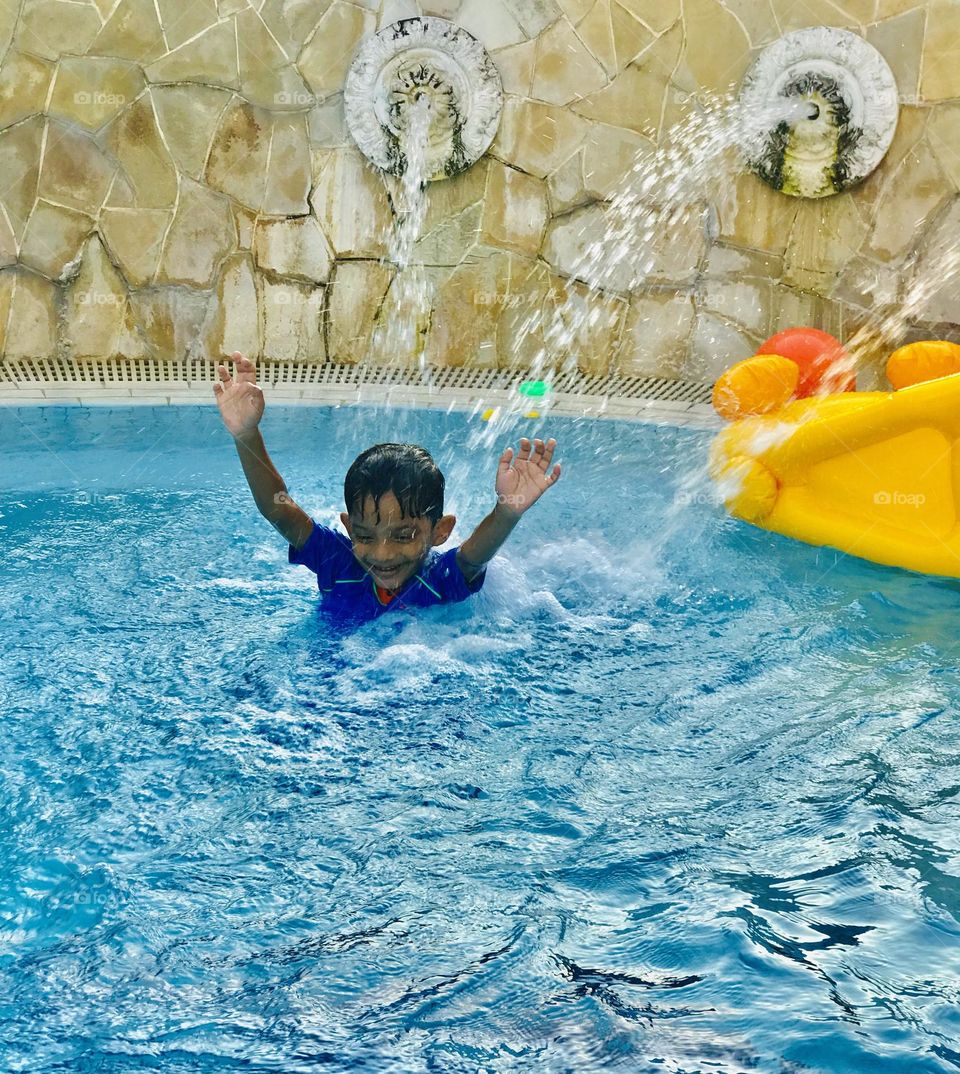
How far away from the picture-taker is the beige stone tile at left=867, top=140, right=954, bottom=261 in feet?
20.4

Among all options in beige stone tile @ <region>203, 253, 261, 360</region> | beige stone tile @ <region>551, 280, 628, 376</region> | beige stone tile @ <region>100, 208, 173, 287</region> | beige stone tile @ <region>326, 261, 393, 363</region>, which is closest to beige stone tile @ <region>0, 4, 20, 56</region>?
beige stone tile @ <region>100, 208, 173, 287</region>

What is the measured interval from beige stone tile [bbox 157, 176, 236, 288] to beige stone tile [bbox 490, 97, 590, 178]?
1507mm

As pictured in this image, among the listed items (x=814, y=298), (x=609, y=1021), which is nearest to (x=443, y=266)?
(x=814, y=298)

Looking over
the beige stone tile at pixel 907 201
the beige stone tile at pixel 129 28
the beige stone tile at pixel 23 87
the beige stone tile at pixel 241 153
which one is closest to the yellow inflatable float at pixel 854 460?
the beige stone tile at pixel 907 201

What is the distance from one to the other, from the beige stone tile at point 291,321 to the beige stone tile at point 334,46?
104 cm

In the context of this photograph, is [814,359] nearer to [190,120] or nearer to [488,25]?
[488,25]

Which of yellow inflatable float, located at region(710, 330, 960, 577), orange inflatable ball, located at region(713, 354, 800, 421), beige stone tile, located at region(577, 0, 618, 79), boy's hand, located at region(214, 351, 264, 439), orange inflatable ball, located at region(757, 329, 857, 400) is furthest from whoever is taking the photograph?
beige stone tile, located at region(577, 0, 618, 79)

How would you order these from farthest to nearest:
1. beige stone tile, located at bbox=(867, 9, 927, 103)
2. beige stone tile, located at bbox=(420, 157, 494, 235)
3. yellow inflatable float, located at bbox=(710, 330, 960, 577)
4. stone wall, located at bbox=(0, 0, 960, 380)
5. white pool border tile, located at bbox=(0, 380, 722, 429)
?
1. beige stone tile, located at bbox=(420, 157, 494, 235)
2. stone wall, located at bbox=(0, 0, 960, 380)
3. beige stone tile, located at bbox=(867, 9, 927, 103)
4. white pool border tile, located at bbox=(0, 380, 722, 429)
5. yellow inflatable float, located at bbox=(710, 330, 960, 577)

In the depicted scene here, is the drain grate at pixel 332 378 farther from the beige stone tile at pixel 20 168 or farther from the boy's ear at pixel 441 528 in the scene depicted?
the boy's ear at pixel 441 528

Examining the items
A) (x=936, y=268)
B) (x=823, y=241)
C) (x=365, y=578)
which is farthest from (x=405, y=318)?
(x=365, y=578)

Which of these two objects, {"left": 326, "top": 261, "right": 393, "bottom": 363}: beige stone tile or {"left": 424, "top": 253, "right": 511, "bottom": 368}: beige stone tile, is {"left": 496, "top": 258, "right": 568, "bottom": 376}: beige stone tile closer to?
{"left": 424, "top": 253, "right": 511, "bottom": 368}: beige stone tile

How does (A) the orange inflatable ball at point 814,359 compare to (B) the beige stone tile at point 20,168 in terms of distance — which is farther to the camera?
(B) the beige stone tile at point 20,168

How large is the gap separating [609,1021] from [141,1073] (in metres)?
0.73

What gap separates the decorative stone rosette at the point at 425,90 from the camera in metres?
6.37
